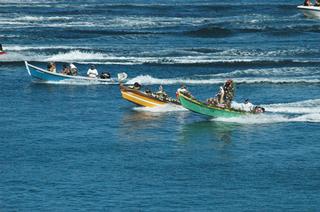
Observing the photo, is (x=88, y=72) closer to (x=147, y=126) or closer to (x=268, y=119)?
(x=147, y=126)

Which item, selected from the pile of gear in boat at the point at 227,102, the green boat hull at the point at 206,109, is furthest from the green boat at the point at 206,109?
the pile of gear in boat at the point at 227,102

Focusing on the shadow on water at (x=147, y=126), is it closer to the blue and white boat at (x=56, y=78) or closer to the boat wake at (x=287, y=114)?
the boat wake at (x=287, y=114)

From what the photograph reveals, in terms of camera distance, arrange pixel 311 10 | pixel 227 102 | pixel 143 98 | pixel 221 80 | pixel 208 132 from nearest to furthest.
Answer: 1. pixel 208 132
2. pixel 227 102
3. pixel 143 98
4. pixel 221 80
5. pixel 311 10

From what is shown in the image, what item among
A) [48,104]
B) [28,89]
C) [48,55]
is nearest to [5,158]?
[48,104]

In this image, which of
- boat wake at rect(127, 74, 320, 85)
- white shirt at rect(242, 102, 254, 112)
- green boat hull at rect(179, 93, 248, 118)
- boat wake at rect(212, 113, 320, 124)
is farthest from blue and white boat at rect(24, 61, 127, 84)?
white shirt at rect(242, 102, 254, 112)

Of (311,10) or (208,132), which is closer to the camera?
(208,132)

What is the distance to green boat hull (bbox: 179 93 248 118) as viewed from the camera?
6594 cm

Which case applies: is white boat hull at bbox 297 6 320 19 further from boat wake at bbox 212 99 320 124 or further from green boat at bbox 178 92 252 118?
green boat at bbox 178 92 252 118

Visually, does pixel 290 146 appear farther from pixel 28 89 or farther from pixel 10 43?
pixel 10 43

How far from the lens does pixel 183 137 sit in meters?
62.7

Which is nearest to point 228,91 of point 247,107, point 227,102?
point 227,102

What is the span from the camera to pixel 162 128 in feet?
213

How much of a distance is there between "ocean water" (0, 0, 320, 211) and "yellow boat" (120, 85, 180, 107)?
1.78 ft

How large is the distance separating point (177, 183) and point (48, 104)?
22240 millimetres
